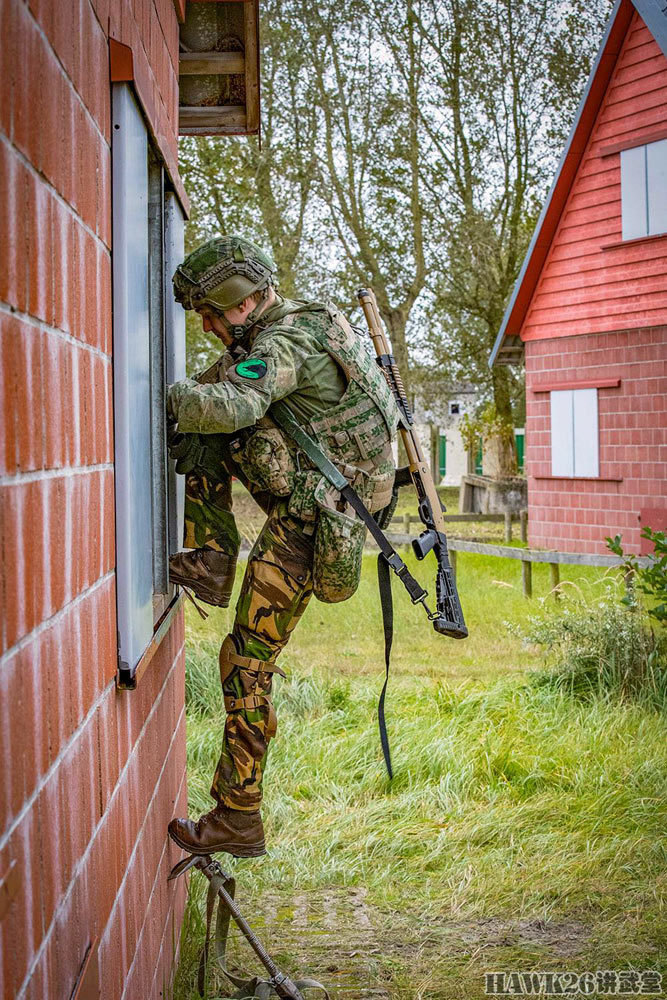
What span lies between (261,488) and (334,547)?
324 millimetres

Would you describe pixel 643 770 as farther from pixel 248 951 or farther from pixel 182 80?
pixel 182 80

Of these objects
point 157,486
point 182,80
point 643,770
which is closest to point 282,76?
point 182,80

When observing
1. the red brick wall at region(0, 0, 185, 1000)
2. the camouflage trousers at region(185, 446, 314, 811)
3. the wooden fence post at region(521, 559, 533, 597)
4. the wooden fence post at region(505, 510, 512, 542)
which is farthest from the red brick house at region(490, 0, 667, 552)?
the red brick wall at region(0, 0, 185, 1000)

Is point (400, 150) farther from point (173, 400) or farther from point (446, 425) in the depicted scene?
point (173, 400)

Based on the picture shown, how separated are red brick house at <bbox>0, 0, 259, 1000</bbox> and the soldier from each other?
286 millimetres

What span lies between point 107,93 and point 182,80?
3154 mm

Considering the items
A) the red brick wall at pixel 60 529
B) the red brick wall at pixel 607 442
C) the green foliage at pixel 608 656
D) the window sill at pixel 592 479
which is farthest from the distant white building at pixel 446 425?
the red brick wall at pixel 60 529

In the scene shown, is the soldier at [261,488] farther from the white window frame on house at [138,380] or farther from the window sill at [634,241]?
the window sill at [634,241]

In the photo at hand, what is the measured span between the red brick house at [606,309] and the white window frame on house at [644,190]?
0.01 m

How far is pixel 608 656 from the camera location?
6820 millimetres

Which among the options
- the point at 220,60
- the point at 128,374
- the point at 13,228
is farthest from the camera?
the point at 220,60

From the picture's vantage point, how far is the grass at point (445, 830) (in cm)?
387

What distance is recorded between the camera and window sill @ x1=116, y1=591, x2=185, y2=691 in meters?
2.13

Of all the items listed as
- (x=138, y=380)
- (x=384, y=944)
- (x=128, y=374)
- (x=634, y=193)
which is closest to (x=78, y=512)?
(x=128, y=374)
